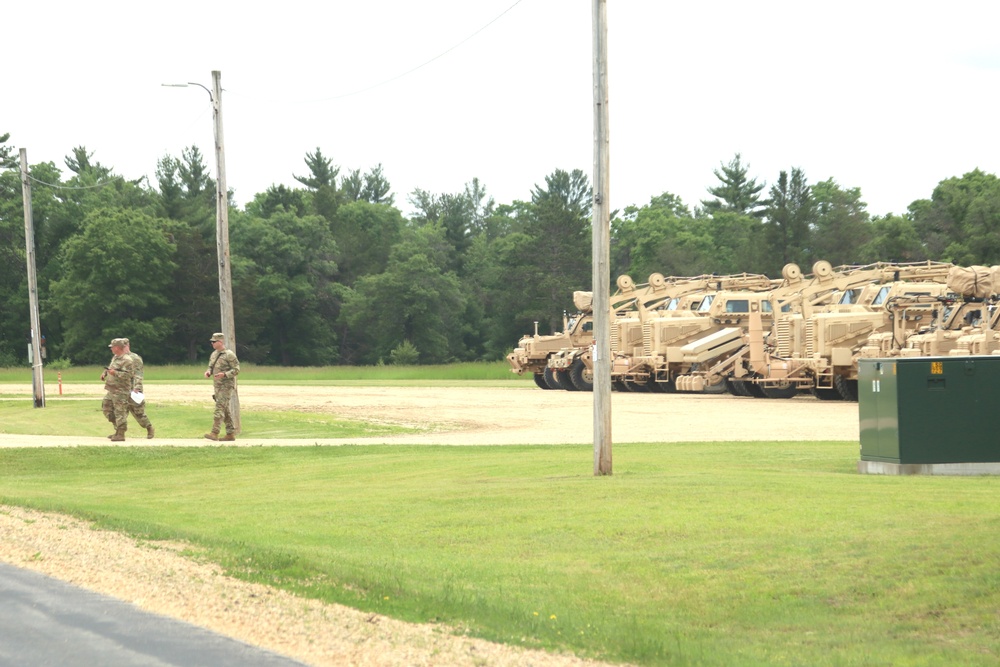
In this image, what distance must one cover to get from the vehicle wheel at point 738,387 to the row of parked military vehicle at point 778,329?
0.15 feet

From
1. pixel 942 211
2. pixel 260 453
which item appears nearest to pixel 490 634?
pixel 260 453

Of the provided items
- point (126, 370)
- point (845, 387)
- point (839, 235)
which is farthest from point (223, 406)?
point (839, 235)

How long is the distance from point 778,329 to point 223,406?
20.5 m

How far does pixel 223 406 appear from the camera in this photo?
81.6 ft

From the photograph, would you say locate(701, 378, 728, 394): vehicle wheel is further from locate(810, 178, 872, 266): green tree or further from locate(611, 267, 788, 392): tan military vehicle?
locate(810, 178, 872, 266): green tree

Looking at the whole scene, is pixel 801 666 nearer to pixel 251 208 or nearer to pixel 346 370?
pixel 346 370

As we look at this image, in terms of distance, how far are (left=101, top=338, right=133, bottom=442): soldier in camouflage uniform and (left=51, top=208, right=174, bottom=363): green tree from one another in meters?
67.4

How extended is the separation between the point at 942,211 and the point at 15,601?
3247 inches

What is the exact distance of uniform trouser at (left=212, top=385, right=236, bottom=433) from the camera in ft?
81.0

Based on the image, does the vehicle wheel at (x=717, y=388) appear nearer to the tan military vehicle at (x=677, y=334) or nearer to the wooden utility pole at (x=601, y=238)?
the tan military vehicle at (x=677, y=334)

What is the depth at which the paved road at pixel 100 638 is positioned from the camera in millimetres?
7227

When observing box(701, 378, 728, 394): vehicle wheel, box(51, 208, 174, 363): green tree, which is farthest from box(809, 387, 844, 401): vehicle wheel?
box(51, 208, 174, 363): green tree

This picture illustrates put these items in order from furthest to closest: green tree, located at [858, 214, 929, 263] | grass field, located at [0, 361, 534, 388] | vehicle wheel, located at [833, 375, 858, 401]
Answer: green tree, located at [858, 214, 929, 263] < grass field, located at [0, 361, 534, 388] < vehicle wheel, located at [833, 375, 858, 401]

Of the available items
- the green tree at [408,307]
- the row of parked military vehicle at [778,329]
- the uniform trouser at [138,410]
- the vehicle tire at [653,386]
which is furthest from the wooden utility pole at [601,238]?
the green tree at [408,307]
